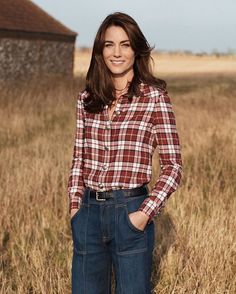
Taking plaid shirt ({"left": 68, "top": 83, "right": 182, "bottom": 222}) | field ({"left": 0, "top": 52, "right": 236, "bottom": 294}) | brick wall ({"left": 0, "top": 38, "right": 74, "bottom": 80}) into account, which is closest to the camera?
plaid shirt ({"left": 68, "top": 83, "right": 182, "bottom": 222})

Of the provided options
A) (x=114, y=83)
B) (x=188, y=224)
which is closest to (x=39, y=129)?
(x=188, y=224)

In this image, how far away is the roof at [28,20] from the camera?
18.6 metres

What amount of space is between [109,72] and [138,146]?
16.4 inches

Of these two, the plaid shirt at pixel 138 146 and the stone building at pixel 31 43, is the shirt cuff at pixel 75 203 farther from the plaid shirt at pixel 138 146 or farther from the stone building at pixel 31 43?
the stone building at pixel 31 43

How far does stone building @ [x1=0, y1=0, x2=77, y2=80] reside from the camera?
18.4 m

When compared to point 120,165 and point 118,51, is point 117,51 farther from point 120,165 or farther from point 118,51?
point 120,165

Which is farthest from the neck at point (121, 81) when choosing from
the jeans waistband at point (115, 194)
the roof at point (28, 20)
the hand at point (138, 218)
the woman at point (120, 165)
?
the roof at point (28, 20)

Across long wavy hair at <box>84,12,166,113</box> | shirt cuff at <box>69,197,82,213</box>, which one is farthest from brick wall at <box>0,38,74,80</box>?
shirt cuff at <box>69,197,82,213</box>

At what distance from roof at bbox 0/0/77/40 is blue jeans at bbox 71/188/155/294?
1655 cm

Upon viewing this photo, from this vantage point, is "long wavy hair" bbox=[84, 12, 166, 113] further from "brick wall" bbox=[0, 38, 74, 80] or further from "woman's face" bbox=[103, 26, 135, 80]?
"brick wall" bbox=[0, 38, 74, 80]

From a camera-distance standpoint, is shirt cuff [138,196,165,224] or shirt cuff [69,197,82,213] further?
shirt cuff [69,197,82,213]

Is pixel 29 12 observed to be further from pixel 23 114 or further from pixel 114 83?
pixel 114 83

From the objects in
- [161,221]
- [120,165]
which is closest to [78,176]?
[120,165]

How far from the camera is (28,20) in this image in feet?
65.7
